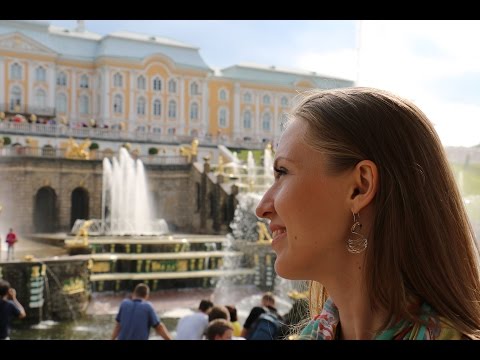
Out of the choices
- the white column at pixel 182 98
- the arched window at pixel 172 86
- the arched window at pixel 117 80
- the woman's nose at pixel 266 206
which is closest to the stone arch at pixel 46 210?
the arched window at pixel 117 80

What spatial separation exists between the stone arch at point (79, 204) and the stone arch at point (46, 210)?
76 centimetres

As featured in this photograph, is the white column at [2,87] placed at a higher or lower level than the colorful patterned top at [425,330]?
higher

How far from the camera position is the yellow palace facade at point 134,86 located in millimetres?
37094

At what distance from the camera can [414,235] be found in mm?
1050

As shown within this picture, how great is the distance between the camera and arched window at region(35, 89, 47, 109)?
3766 cm

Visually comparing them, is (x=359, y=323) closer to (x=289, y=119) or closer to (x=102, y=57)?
(x=289, y=119)

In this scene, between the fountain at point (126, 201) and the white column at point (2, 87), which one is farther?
the white column at point (2, 87)

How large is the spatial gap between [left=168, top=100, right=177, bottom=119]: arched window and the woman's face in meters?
40.1

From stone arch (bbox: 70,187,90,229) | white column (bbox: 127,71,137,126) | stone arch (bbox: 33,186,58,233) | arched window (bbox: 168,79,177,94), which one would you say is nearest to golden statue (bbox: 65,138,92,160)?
stone arch (bbox: 70,187,90,229)

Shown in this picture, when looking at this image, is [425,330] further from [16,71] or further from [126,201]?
[16,71]

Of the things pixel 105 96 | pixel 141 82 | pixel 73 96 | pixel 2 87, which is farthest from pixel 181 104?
pixel 2 87

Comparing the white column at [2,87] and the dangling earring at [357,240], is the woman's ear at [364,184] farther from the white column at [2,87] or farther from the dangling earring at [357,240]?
the white column at [2,87]

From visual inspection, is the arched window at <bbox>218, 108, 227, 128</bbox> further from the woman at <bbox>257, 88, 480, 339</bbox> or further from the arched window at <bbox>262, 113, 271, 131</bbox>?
the woman at <bbox>257, 88, 480, 339</bbox>
